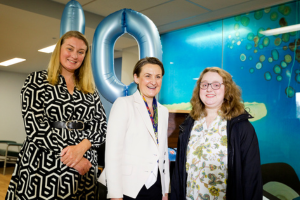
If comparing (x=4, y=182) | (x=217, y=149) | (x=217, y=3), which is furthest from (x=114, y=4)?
(x=4, y=182)

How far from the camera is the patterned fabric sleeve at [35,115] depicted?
4.73 feet

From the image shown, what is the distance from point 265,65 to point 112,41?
272cm

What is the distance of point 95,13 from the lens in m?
4.60

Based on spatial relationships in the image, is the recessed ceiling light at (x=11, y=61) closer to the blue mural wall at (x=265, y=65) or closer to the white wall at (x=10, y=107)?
the white wall at (x=10, y=107)

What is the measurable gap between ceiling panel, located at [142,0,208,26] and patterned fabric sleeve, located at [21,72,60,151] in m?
3.15

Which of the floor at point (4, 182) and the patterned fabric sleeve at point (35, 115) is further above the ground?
the patterned fabric sleeve at point (35, 115)

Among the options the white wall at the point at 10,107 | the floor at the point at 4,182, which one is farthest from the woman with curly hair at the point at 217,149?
the white wall at the point at 10,107

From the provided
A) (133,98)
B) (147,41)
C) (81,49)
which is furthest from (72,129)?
(147,41)

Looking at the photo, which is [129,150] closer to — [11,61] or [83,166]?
[83,166]

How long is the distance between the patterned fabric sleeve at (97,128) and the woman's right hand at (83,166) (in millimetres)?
107

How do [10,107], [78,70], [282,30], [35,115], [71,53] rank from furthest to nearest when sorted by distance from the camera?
[10,107], [282,30], [78,70], [71,53], [35,115]

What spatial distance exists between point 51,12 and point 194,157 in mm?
3569

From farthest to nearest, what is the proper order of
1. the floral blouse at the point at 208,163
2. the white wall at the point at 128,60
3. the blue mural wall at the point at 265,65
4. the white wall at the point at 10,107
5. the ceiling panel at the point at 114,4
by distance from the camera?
the white wall at the point at 10,107, the white wall at the point at 128,60, the ceiling panel at the point at 114,4, the blue mural wall at the point at 265,65, the floral blouse at the point at 208,163

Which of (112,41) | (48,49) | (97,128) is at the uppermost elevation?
(48,49)
